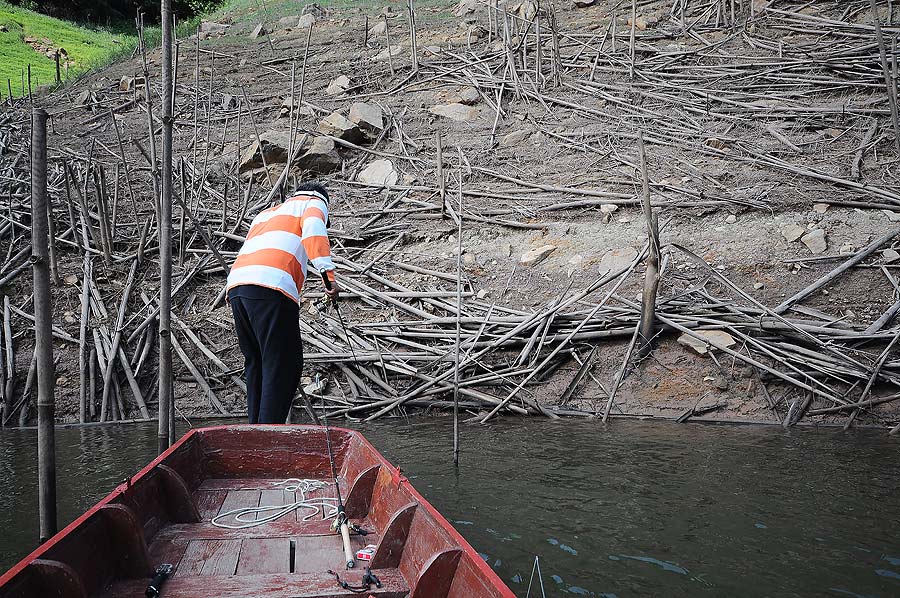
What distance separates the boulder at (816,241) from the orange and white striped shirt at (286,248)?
502cm

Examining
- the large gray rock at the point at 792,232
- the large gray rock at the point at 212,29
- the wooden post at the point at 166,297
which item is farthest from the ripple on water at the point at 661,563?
the large gray rock at the point at 212,29

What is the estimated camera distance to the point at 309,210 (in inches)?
164

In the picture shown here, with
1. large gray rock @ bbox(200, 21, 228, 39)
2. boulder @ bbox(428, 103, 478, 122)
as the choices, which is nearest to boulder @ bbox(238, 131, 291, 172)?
boulder @ bbox(428, 103, 478, 122)

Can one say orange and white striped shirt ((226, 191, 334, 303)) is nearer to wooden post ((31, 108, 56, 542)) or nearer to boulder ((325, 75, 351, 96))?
wooden post ((31, 108, 56, 542))

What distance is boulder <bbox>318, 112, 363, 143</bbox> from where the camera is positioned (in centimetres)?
1018

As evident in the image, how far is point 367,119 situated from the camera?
34.2ft

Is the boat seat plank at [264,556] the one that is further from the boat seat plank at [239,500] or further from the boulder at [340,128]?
the boulder at [340,128]

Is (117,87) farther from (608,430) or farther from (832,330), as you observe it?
(832,330)

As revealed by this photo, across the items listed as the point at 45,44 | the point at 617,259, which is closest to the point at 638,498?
the point at 617,259

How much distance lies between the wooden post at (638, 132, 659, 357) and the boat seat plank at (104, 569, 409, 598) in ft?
13.3

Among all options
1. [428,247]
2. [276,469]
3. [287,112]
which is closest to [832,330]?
[428,247]

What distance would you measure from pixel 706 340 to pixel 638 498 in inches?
95.0

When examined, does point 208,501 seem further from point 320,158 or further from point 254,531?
point 320,158

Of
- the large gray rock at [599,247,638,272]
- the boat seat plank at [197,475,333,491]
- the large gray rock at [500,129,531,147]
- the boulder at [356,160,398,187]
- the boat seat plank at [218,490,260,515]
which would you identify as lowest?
the boat seat plank at [197,475,333,491]
